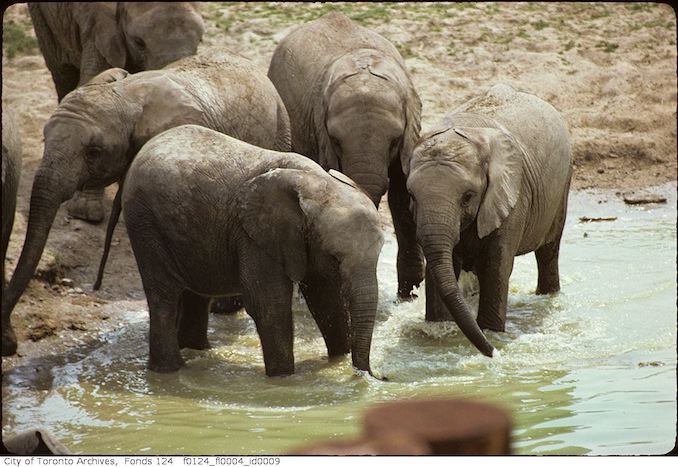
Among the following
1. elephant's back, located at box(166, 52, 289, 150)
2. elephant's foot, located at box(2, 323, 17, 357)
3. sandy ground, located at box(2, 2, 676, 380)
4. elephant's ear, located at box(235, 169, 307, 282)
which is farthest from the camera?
sandy ground, located at box(2, 2, 676, 380)

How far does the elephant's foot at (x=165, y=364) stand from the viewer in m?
6.26

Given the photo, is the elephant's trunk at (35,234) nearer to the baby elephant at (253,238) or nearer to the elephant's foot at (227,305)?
the baby elephant at (253,238)

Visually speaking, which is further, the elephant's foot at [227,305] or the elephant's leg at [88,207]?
the elephant's leg at [88,207]

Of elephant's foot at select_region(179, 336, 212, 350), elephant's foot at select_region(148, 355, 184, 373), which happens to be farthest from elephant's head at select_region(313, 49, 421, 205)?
elephant's foot at select_region(148, 355, 184, 373)

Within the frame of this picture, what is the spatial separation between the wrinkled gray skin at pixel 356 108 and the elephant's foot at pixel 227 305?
993mm

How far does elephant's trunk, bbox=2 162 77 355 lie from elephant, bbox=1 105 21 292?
0.45ft

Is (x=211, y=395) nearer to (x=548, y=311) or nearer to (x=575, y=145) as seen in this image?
(x=548, y=311)

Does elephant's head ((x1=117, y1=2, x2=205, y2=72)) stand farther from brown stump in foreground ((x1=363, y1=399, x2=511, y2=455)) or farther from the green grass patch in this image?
brown stump in foreground ((x1=363, y1=399, x2=511, y2=455))

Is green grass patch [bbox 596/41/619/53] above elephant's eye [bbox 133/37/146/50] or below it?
below

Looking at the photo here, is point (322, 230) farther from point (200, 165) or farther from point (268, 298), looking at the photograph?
point (200, 165)

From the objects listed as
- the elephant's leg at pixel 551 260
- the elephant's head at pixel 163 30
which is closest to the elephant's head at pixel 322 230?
the elephant's leg at pixel 551 260

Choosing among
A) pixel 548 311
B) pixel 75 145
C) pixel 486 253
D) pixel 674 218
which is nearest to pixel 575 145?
pixel 674 218

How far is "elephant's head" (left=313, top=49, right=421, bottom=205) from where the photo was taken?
725 centimetres

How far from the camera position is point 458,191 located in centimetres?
638
